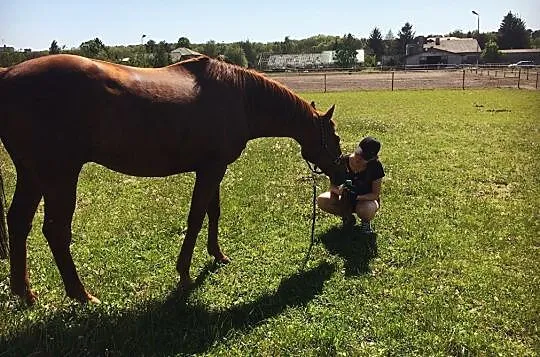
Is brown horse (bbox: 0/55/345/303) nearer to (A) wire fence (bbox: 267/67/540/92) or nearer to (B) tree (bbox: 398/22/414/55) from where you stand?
(A) wire fence (bbox: 267/67/540/92)

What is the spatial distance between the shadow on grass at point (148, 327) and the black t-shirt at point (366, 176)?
6.12ft

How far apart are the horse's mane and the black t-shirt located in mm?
1258

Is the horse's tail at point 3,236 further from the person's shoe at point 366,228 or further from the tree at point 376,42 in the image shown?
the tree at point 376,42

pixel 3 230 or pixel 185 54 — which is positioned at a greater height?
pixel 185 54

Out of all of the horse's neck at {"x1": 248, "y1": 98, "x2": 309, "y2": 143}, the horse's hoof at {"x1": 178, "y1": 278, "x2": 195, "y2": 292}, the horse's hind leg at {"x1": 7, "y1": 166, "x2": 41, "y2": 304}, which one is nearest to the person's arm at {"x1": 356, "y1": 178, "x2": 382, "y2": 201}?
the horse's neck at {"x1": 248, "y1": 98, "x2": 309, "y2": 143}

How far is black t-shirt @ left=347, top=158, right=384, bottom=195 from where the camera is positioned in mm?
5988

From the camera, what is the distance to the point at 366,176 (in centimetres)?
607

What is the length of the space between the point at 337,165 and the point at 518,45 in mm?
74758

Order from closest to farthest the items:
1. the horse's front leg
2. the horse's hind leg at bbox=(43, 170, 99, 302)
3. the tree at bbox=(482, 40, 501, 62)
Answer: the horse's hind leg at bbox=(43, 170, 99, 302), the horse's front leg, the tree at bbox=(482, 40, 501, 62)

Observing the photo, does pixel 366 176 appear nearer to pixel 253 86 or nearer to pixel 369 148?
pixel 369 148

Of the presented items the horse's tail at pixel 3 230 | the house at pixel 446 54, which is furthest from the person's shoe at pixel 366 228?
the house at pixel 446 54

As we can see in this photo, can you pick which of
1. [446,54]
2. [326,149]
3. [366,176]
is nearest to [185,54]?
[326,149]

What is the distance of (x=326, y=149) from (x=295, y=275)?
162 cm

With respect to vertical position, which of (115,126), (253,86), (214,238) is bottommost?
(214,238)
